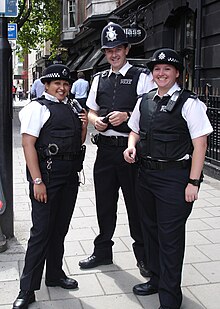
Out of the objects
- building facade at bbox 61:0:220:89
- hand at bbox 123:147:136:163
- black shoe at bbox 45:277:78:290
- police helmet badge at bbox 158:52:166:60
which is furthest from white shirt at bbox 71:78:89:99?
police helmet badge at bbox 158:52:166:60

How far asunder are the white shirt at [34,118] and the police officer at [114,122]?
24.6 inches

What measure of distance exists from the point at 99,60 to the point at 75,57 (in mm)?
10057

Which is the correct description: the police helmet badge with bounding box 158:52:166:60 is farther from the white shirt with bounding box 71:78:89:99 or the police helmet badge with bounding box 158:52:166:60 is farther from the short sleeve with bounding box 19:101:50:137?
the white shirt with bounding box 71:78:89:99

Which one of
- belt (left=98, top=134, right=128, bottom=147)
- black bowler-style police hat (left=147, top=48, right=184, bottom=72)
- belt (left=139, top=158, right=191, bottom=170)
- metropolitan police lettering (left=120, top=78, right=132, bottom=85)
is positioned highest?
black bowler-style police hat (left=147, top=48, right=184, bottom=72)

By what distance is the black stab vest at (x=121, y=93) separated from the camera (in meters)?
3.99

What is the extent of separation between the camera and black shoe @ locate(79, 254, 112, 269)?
4395 millimetres

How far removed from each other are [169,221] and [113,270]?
3.84 feet

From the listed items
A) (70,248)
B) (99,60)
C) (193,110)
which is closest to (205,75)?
(70,248)

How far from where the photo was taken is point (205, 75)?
10898 mm

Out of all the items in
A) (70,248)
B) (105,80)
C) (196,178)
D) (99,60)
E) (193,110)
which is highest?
(99,60)

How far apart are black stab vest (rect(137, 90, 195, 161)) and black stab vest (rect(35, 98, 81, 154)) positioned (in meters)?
0.55

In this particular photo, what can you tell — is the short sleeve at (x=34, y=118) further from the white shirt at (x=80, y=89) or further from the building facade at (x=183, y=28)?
the white shirt at (x=80, y=89)

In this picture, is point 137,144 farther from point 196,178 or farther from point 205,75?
point 205,75

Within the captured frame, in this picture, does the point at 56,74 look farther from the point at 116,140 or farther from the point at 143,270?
the point at 143,270
